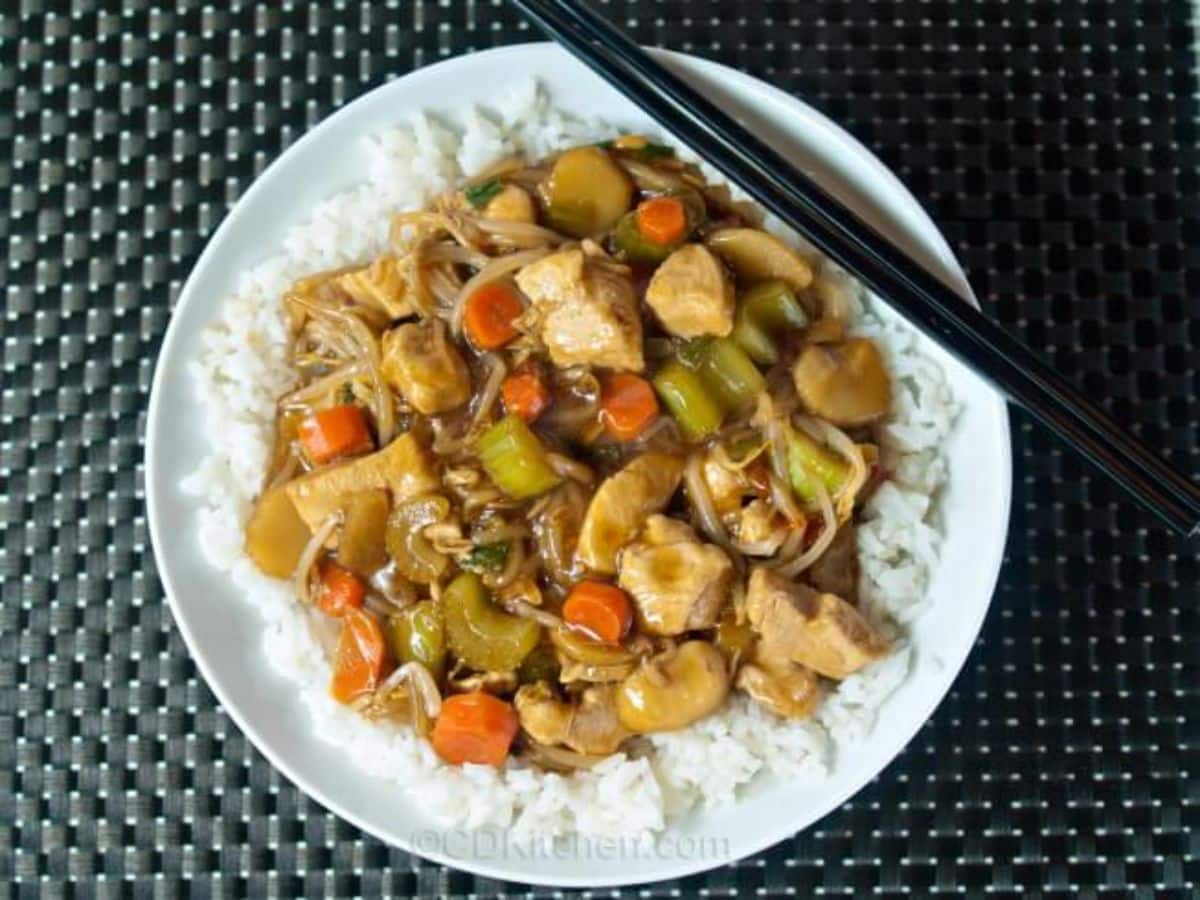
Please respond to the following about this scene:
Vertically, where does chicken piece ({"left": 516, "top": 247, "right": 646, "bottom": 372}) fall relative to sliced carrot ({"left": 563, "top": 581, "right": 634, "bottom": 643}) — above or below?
above

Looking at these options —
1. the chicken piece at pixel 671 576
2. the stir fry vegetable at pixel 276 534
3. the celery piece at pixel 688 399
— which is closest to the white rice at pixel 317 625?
the stir fry vegetable at pixel 276 534

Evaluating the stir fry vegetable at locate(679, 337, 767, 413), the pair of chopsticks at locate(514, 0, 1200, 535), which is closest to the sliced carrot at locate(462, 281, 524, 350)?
the stir fry vegetable at locate(679, 337, 767, 413)

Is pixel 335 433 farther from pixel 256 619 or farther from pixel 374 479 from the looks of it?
pixel 256 619

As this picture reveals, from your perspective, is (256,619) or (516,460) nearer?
(516,460)

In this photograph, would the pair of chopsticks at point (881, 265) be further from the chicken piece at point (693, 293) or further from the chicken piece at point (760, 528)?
the chicken piece at point (760, 528)

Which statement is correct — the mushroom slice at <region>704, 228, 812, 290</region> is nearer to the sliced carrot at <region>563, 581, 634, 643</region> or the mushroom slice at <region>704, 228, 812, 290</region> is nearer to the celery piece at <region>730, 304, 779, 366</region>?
the celery piece at <region>730, 304, 779, 366</region>

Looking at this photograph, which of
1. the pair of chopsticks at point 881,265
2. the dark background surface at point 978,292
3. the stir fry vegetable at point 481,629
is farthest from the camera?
the dark background surface at point 978,292

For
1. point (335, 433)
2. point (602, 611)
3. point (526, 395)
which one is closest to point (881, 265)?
point (526, 395)
